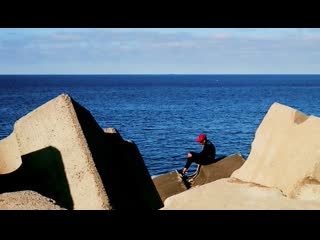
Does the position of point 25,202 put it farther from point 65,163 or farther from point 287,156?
point 287,156

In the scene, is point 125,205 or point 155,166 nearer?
point 125,205

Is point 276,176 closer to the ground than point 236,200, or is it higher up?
higher up

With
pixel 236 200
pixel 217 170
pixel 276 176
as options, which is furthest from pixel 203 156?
pixel 236 200

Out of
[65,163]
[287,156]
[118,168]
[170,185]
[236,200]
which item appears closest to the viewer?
[65,163]

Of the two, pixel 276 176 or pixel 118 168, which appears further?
pixel 276 176

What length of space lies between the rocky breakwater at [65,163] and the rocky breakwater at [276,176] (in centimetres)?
119

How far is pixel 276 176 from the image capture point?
7094mm

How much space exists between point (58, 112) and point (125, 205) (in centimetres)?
127

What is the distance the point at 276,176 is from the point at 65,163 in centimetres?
345

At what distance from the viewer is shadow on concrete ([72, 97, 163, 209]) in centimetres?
511
